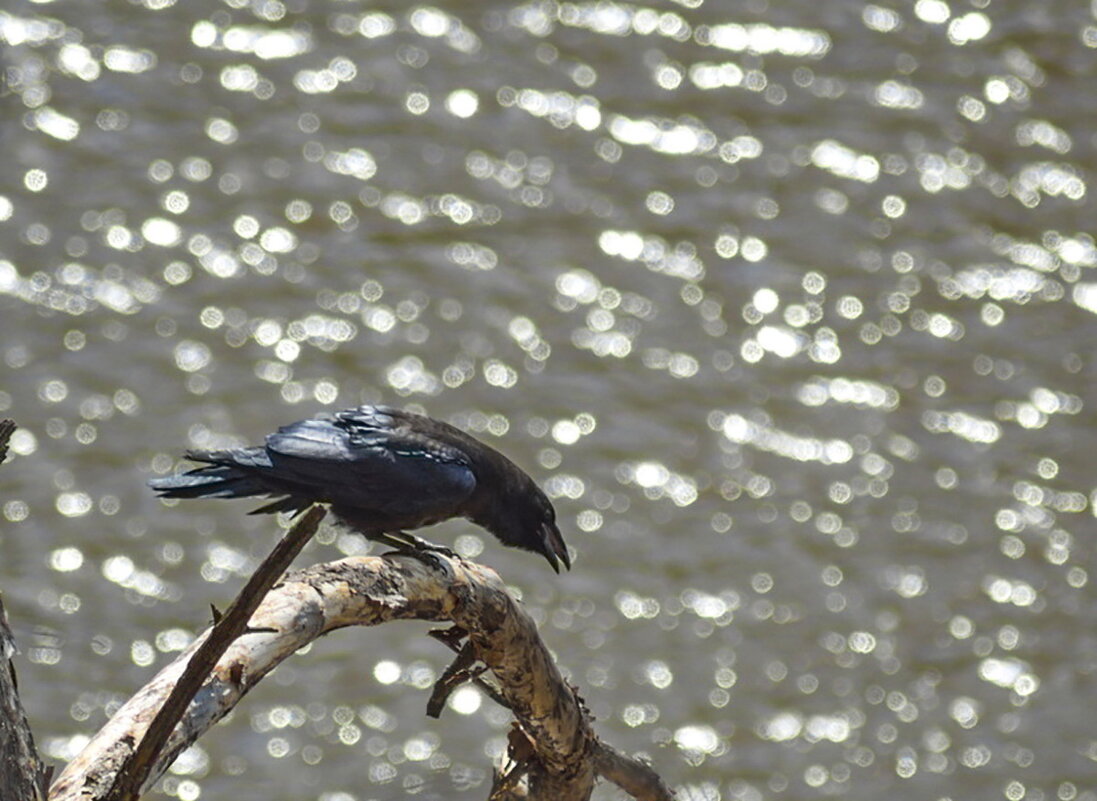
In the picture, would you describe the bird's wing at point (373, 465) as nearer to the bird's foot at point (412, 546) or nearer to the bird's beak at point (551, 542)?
the bird's foot at point (412, 546)

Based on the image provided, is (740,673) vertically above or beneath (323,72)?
beneath

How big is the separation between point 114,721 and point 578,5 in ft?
27.0

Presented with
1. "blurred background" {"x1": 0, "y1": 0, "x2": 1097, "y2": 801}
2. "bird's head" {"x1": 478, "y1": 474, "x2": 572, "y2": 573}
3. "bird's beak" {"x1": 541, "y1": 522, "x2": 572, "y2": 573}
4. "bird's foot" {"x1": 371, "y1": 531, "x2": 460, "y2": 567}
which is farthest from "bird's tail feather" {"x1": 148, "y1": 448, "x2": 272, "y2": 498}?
"blurred background" {"x1": 0, "y1": 0, "x2": 1097, "y2": 801}

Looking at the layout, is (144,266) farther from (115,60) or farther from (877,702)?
(877,702)

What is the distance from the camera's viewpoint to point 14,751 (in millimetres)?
1924

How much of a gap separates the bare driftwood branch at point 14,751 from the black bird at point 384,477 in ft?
3.75

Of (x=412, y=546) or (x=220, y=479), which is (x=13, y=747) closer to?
(x=220, y=479)

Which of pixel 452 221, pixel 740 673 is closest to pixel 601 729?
pixel 740 673

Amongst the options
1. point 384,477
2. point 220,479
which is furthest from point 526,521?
point 220,479

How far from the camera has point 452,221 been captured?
8.96m

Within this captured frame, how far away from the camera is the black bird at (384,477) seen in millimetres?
3273

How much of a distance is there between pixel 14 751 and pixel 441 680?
1.56 m

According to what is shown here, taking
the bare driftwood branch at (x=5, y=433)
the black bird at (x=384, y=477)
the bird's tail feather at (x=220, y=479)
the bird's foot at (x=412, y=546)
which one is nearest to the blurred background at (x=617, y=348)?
the black bird at (x=384, y=477)

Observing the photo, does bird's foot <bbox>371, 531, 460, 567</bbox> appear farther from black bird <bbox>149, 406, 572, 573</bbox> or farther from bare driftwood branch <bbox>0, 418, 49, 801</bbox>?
bare driftwood branch <bbox>0, 418, 49, 801</bbox>
